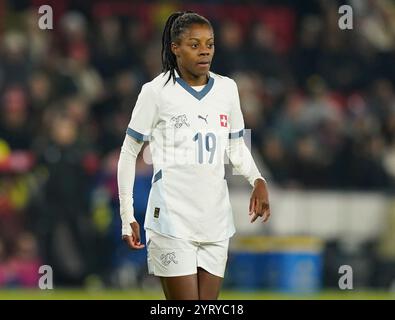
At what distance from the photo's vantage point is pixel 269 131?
52.2ft

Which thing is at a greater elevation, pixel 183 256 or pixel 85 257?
pixel 183 256

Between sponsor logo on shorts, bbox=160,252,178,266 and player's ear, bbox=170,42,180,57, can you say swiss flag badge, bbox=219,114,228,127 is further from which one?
sponsor logo on shorts, bbox=160,252,178,266

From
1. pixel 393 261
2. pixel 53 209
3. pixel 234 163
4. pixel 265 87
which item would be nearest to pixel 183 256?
pixel 234 163

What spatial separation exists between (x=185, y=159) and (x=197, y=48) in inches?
23.4

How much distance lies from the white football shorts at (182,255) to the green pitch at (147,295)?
5.49 metres

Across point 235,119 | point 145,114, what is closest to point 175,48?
point 145,114

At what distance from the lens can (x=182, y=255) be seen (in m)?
7.03

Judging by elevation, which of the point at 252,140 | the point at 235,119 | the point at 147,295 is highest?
the point at 235,119

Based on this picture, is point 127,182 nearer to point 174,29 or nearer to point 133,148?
point 133,148

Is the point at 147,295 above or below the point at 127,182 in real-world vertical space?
below

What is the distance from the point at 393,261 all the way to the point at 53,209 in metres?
3.91

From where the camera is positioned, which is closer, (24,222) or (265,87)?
(24,222)

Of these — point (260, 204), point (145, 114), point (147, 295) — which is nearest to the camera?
point (145, 114)
